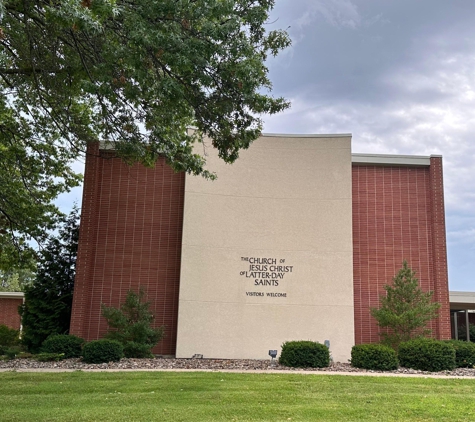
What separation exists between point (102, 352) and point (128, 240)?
5101mm

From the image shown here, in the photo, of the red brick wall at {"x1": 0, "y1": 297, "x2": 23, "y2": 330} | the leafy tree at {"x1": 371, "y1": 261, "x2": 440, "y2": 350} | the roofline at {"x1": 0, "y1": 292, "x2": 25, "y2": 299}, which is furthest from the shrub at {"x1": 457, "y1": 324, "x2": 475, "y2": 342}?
the red brick wall at {"x1": 0, "y1": 297, "x2": 23, "y2": 330}

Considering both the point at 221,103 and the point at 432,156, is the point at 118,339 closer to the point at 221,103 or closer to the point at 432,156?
the point at 221,103

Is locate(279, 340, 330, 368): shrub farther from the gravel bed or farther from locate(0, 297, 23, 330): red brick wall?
locate(0, 297, 23, 330): red brick wall

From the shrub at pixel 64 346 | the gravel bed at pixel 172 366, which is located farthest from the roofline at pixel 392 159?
the shrub at pixel 64 346

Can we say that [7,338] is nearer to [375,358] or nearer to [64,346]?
[64,346]

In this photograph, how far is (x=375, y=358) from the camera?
13180 millimetres

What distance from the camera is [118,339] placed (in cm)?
1545

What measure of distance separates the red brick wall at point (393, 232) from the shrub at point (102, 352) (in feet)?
27.5

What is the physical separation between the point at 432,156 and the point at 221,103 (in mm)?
11879

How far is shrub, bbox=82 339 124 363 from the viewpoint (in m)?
13.5

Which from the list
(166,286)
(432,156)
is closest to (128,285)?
(166,286)

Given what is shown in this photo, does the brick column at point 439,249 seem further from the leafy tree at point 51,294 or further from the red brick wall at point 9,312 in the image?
the red brick wall at point 9,312

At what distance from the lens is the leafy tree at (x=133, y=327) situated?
15281mm

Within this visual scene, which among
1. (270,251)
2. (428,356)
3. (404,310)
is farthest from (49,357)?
(404,310)
